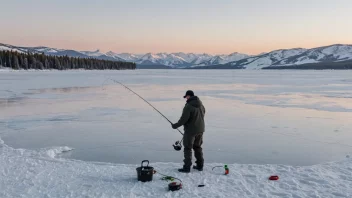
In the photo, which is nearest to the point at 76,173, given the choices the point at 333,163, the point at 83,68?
the point at 333,163

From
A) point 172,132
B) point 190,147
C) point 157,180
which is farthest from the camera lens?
point 172,132

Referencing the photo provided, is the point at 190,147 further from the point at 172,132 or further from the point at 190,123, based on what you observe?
the point at 172,132

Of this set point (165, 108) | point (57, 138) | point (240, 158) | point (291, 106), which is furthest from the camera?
point (291, 106)

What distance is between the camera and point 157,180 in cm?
633

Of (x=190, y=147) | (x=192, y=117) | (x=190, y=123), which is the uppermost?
(x=192, y=117)

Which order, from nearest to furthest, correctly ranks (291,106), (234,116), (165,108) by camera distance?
(234,116), (165,108), (291,106)

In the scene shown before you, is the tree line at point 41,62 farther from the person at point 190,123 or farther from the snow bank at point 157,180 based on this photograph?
the person at point 190,123

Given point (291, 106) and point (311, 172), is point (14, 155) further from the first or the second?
point (291, 106)

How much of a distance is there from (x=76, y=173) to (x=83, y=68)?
116 metres

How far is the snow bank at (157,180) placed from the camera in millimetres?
5629

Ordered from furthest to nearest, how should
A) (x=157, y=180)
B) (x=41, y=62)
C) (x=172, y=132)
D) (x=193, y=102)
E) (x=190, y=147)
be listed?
(x=41, y=62), (x=172, y=132), (x=190, y=147), (x=193, y=102), (x=157, y=180)

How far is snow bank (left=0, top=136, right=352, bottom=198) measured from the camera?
18.5 feet

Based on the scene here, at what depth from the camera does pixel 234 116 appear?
13.9m

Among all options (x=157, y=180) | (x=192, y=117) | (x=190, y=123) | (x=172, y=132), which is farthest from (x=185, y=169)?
(x=172, y=132)
